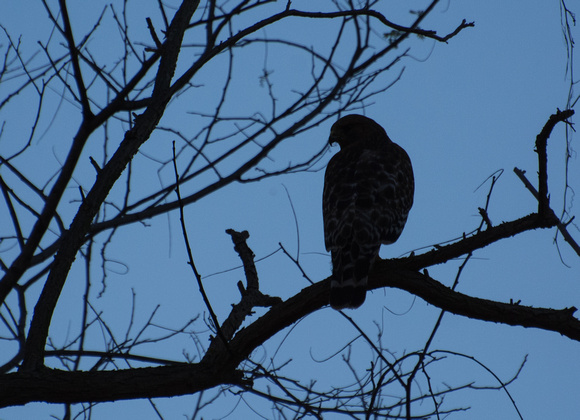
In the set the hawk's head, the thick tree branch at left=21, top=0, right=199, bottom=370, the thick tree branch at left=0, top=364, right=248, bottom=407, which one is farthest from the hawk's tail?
the hawk's head

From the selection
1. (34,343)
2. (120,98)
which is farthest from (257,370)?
(120,98)

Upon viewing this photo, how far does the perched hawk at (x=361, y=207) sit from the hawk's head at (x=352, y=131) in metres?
0.16

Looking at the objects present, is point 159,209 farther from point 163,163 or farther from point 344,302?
point 344,302

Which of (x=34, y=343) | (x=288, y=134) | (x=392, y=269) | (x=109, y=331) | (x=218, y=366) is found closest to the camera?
(x=34, y=343)

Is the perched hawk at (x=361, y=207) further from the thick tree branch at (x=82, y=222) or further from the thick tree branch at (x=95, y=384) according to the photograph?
the thick tree branch at (x=82, y=222)

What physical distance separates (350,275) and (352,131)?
239 cm

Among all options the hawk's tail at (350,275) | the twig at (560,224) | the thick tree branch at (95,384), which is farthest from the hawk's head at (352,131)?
the thick tree branch at (95,384)

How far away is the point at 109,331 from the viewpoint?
16.0 feet

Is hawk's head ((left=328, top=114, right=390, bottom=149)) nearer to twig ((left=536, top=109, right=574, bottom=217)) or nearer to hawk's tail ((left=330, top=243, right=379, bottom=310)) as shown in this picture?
hawk's tail ((left=330, top=243, right=379, bottom=310))

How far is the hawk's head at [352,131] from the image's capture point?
6375 millimetres

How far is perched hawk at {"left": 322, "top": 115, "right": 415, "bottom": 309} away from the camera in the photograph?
4316 mm

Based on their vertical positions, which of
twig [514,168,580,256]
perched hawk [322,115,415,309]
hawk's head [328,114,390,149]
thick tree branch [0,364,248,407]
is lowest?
thick tree branch [0,364,248,407]

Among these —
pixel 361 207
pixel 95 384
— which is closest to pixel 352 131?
pixel 361 207

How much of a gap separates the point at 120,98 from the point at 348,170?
1949 mm
